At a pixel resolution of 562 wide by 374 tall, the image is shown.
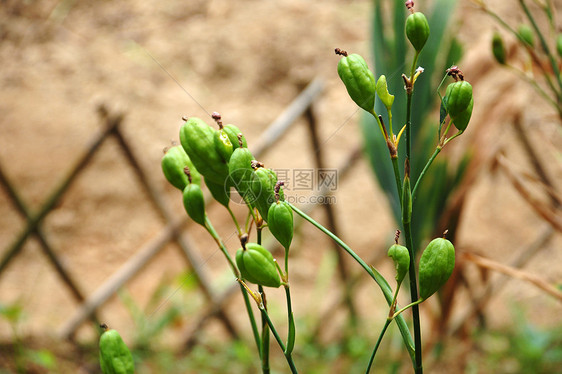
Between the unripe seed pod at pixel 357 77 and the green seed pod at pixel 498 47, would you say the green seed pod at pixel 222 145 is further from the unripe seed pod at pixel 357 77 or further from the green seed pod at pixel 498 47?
the green seed pod at pixel 498 47

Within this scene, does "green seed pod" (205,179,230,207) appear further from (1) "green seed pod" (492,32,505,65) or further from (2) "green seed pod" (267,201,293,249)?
(1) "green seed pod" (492,32,505,65)

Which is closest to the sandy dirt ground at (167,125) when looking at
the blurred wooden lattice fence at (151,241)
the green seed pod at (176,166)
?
the blurred wooden lattice fence at (151,241)

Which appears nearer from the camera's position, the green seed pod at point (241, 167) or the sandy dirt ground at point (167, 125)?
the green seed pod at point (241, 167)

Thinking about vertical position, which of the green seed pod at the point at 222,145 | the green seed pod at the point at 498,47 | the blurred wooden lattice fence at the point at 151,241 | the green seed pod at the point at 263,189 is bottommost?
the green seed pod at the point at 263,189

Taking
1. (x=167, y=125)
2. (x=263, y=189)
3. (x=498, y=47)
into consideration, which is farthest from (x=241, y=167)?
(x=167, y=125)

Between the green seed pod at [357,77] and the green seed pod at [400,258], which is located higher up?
the green seed pod at [357,77]

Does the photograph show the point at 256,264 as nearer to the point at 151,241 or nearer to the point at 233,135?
the point at 233,135

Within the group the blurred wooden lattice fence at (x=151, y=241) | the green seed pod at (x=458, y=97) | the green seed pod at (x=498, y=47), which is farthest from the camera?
the blurred wooden lattice fence at (x=151, y=241)

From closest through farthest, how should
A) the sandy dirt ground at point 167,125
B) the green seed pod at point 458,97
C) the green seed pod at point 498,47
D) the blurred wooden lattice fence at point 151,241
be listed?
the green seed pod at point 458,97 → the green seed pod at point 498,47 → the blurred wooden lattice fence at point 151,241 → the sandy dirt ground at point 167,125
